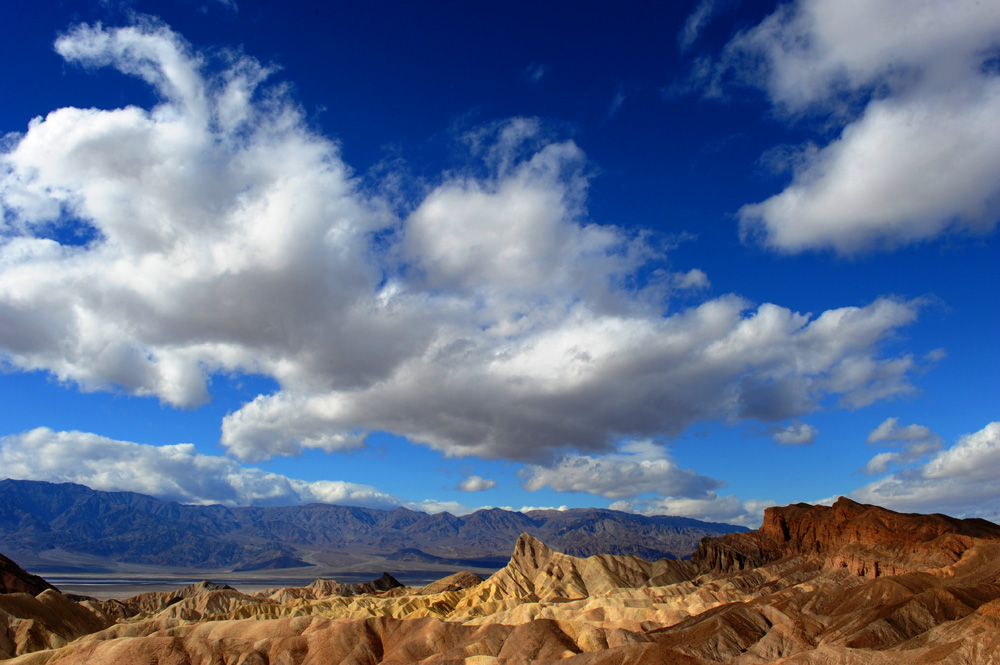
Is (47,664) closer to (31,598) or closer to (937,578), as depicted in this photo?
(31,598)

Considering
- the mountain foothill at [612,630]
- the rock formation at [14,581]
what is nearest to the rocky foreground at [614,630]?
the mountain foothill at [612,630]

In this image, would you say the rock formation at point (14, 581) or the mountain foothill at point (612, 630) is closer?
the mountain foothill at point (612, 630)

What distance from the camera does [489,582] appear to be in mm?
191250

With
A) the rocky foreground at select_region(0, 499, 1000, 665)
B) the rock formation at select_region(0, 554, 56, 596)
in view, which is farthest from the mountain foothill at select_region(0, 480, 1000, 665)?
the rock formation at select_region(0, 554, 56, 596)

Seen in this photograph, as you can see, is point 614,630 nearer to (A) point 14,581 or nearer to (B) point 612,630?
(B) point 612,630

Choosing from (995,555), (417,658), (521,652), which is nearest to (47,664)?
(417,658)

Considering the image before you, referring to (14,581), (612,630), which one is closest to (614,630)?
(612,630)

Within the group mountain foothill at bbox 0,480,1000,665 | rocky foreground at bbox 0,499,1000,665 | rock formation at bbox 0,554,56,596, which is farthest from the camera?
rock formation at bbox 0,554,56,596

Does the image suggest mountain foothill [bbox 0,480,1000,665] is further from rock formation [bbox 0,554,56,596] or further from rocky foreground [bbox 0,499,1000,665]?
rock formation [bbox 0,554,56,596]

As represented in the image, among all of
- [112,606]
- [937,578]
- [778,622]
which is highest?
[937,578]

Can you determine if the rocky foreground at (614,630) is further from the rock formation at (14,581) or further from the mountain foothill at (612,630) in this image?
the rock formation at (14,581)

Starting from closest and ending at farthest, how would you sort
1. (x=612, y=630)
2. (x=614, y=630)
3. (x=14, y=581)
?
(x=614, y=630), (x=612, y=630), (x=14, y=581)

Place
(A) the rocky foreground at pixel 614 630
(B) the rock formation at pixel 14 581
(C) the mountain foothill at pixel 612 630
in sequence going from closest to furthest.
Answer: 1. (C) the mountain foothill at pixel 612 630
2. (A) the rocky foreground at pixel 614 630
3. (B) the rock formation at pixel 14 581

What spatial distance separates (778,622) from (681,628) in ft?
47.1
